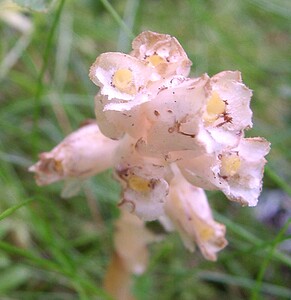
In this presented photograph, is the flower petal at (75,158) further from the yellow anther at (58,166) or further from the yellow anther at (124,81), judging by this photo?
the yellow anther at (124,81)

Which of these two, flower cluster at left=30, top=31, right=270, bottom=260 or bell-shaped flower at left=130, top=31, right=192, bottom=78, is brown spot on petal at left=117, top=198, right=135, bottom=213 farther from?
bell-shaped flower at left=130, top=31, right=192, bottom=78

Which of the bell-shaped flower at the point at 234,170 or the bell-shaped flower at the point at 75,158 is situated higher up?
the bell-shaped flower at the point at 234,170

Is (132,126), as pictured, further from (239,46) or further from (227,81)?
(239,46)

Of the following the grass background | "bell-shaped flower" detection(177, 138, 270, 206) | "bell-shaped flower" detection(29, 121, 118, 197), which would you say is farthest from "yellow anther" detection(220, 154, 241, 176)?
the grass background

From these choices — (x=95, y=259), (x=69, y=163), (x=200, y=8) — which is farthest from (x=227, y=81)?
(x=200, y=8)

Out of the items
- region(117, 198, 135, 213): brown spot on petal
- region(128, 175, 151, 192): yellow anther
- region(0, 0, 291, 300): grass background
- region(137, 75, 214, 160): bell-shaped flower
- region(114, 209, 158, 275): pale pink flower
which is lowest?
region(0, 0, 291, 300): grass background

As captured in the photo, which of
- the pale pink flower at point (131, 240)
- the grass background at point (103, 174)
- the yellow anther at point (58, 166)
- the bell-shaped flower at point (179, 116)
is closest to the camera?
the bell-shaped flower at point (179, 116)

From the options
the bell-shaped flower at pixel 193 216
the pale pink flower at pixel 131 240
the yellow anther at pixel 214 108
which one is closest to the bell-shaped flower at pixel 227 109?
the yellow anther at pixel 214 108

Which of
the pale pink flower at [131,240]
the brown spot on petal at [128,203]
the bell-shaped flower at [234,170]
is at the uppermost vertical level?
the bell-shaped flower at [234,170]
